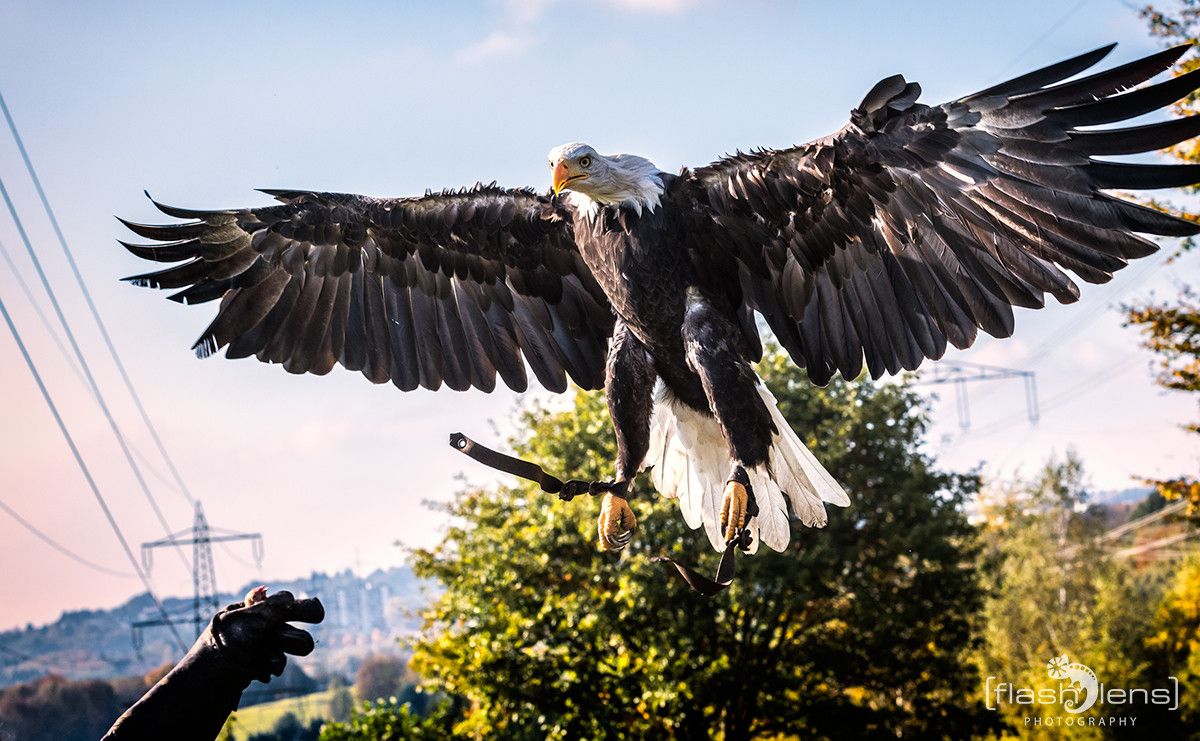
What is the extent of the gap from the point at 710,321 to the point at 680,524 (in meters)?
9.86

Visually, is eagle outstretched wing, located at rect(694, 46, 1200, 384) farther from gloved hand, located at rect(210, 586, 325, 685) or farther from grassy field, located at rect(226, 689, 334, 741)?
grassy field, located at rect(226, 689, 334, 741)

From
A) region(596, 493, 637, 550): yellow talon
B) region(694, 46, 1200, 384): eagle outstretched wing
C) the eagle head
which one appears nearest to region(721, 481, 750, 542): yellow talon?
region(596, 493, 637, 550): yellow talon

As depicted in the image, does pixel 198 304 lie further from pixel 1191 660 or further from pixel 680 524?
pixel 1191 660

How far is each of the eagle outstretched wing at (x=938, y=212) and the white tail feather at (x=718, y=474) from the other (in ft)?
1.07

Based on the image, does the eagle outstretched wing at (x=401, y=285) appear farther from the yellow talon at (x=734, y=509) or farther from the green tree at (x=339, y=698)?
the green tree at (x=339, y=698)

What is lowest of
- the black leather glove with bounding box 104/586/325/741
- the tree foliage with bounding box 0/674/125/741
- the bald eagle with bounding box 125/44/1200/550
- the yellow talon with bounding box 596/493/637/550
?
the tree foliage with bounding box 0/674/125/741

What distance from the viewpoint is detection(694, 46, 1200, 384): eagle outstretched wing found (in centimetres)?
350

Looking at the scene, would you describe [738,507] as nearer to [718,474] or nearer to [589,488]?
[589,488]

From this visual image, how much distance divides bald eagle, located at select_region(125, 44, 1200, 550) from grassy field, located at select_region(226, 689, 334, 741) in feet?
44.2

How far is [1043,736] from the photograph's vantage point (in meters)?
19.8

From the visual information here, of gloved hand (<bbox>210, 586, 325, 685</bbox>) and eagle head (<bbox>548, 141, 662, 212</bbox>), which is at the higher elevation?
eagle head (<bbox>548, 141, 662, 212</bbox>)

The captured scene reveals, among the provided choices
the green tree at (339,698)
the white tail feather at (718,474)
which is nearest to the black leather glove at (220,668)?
the white tail feather at (718,474)

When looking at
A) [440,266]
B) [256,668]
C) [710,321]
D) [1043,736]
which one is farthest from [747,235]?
[1043,736]

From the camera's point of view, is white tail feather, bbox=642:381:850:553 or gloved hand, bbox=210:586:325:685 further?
white tail feather, bbox=642:381:850:553
